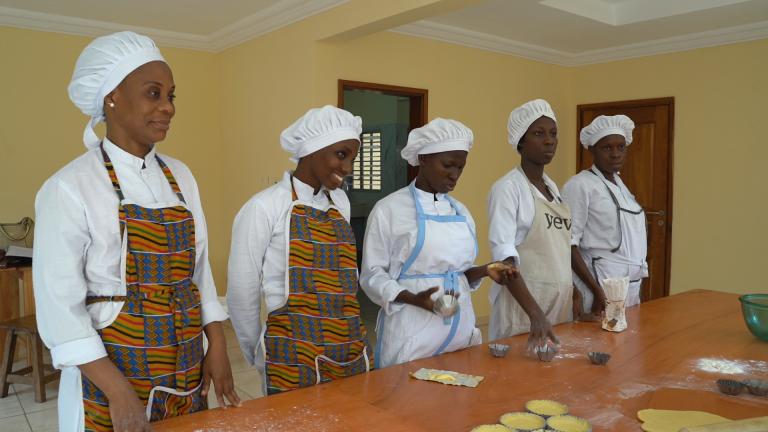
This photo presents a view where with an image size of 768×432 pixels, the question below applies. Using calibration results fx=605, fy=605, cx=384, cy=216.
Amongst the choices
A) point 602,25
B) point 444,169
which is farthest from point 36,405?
point 602,25

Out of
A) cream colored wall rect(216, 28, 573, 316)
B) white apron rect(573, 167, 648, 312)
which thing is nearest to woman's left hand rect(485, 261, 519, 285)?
white apron rect(573, 167, 648, 312)

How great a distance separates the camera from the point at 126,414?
49.6 inches

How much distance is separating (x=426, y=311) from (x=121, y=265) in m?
1.05

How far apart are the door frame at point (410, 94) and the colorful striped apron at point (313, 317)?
2.84 metres

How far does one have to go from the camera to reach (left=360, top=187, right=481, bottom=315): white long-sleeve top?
6.87 ft

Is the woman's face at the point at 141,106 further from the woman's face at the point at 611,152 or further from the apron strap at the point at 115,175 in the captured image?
the woman's face at the point at 611,152

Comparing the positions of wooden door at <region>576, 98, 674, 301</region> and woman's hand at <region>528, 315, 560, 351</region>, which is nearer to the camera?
woman's hand at <region>528, 315, 560, 351</region>

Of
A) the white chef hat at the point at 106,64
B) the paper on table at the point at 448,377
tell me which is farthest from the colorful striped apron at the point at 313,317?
the white chef hat at the point at 106,64

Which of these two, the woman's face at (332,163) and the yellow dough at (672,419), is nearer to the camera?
the yellow dough at (672,419)

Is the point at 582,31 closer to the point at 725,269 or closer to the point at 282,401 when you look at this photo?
the point at 725,269

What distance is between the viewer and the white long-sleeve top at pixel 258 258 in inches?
70.9

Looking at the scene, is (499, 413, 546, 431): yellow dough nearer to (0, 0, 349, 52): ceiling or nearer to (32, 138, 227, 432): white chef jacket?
(32, 138, 227, 432): white chef jacket

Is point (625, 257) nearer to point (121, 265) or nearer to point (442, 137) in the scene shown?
point (442, 137)

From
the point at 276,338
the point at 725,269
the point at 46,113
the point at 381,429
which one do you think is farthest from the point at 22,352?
the point at 725,269
